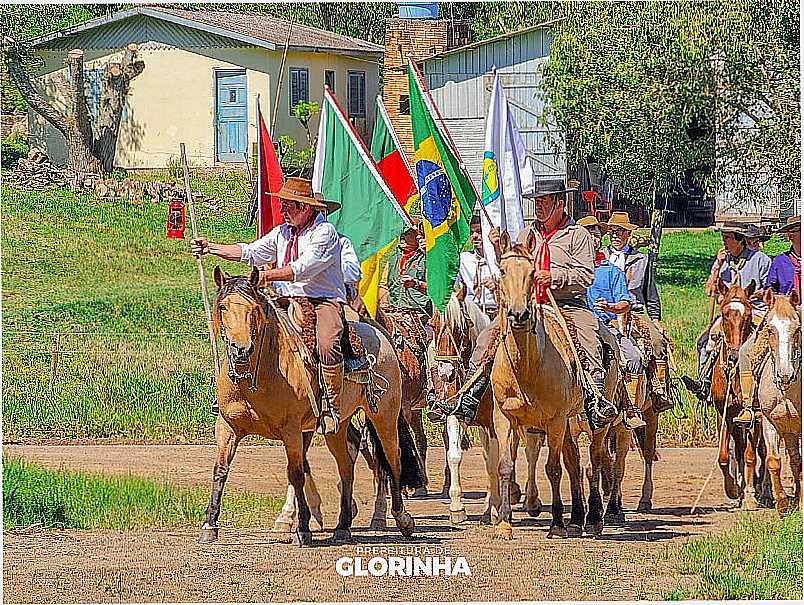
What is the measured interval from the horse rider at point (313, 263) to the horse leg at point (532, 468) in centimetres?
158

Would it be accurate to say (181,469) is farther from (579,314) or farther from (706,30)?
(706,30)

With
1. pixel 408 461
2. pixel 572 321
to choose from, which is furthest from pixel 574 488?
pixel 408 461

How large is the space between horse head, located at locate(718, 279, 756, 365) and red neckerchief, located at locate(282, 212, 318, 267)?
3.61 m

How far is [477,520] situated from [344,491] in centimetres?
124

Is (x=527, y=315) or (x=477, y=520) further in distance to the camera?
(x=477, y=520)

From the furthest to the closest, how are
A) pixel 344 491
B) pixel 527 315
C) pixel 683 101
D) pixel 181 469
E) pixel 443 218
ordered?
pixel 683 101
pixel 181 469
pixel 443 218
pixel 344 491
pixel 527 315

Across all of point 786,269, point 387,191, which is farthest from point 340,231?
point 786,269

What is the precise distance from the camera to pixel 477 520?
34.9 ft

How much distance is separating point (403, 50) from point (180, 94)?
7.12ft

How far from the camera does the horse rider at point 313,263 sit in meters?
9.30

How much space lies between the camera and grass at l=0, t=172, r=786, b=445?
14078mm

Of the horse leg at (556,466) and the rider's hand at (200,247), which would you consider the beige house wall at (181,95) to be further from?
the horse leg at (556,466)

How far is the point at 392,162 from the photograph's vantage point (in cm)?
1212

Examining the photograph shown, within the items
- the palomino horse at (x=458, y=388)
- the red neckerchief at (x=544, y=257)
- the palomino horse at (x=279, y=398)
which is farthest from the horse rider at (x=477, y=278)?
the palomino horse at (x=279, y=398)
